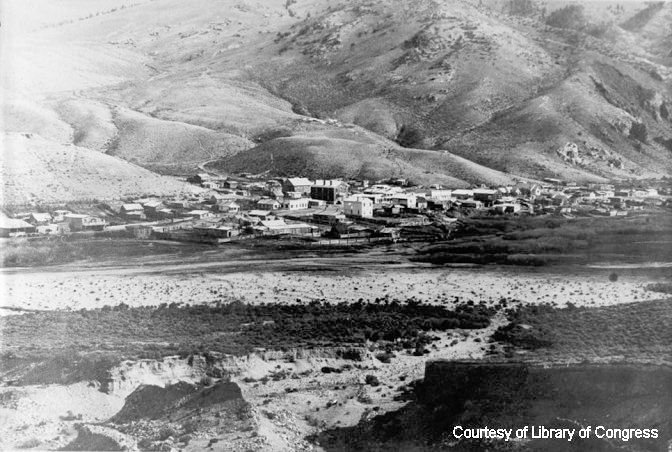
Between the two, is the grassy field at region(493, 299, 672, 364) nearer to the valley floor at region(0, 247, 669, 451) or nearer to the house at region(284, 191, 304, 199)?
the valley floor at region(0, 247, 669, 451)

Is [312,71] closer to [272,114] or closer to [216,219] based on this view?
[272,114]

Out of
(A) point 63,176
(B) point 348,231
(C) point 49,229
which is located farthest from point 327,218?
(C) point 49,229

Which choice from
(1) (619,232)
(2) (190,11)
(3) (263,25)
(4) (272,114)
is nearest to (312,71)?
(4) (272,114)

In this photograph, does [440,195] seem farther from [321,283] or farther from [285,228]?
[321,283]

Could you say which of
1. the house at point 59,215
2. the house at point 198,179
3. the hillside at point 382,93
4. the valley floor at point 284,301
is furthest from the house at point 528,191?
the house at point 59,215

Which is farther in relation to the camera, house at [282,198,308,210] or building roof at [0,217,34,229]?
house at [282,198,308,210]

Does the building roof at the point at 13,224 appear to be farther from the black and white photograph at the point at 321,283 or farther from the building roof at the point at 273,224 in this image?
the building roof at the point at 273,224

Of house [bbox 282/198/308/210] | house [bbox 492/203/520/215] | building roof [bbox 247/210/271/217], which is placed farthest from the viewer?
house [bbox 282/198/308/210]

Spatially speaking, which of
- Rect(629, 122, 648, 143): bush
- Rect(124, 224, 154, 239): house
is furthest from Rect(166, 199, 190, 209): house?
Rect(629, 122, 648, 143): bush
